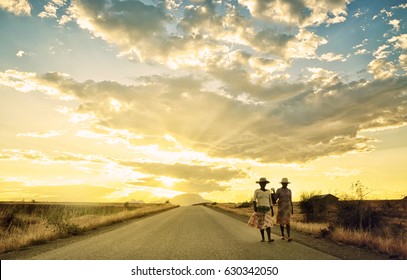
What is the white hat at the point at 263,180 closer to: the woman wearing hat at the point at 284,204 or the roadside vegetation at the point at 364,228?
the woman wearing hat at the point at 284,204

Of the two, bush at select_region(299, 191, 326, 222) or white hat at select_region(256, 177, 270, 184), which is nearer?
white hat at select_region(256, 177, 270, 184)

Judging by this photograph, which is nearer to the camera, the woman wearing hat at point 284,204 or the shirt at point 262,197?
the shirt at point 262,197

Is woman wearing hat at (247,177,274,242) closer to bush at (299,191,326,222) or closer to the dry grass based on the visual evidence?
the dry grass

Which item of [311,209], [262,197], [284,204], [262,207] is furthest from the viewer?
[311,209]

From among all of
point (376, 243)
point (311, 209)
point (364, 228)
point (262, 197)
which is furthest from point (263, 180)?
point (311, 209)

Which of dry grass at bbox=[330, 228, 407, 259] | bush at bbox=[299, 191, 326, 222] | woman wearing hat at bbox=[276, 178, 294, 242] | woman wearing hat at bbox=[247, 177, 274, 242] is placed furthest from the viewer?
bush at bbox=[299, 191, 326, 222]

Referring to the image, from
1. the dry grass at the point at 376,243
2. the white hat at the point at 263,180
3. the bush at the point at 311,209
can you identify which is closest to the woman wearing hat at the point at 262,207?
the white hat at the point at 263,180

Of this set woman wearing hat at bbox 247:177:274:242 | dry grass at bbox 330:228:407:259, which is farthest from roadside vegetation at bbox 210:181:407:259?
woman wearing hat at bbox 247:177:274:242

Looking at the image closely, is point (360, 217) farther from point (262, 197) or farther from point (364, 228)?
point (262, 197)

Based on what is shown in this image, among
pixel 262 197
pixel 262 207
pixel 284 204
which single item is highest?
pixel 262 197

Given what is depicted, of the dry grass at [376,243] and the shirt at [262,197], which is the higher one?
the shirt at [262,197]

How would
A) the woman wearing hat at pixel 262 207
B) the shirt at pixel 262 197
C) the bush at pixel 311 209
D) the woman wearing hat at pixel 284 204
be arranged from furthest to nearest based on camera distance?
1. the bush at pixel 311 209
2. the woman wearing hat at pixel 284 204
3. the shirt at pixel 262 197
4. the woman wearing hat at pixel 262 207
